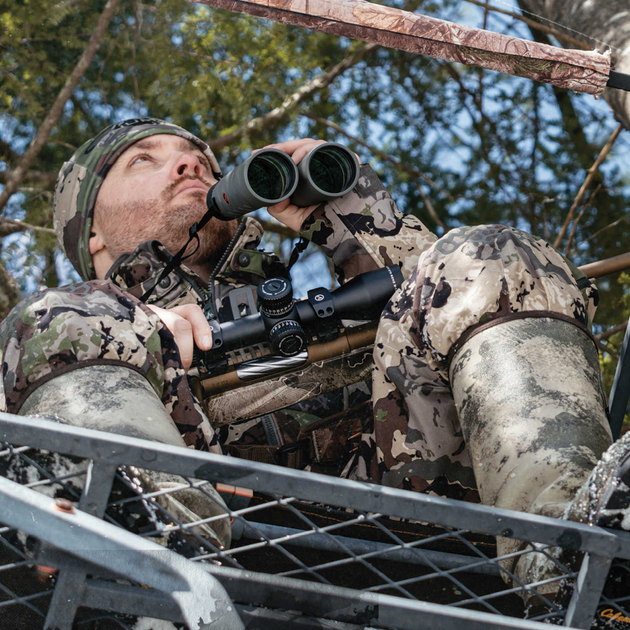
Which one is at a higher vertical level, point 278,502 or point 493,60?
point 493,60

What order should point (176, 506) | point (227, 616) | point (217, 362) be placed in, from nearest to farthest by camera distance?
point (227, 616) < point (176, 506) < point (217, 362)

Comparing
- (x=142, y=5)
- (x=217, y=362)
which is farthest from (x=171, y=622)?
(x=142, y=5)

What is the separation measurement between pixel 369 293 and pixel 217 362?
1.12 ft

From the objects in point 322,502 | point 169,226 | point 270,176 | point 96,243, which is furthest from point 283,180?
point 322,502

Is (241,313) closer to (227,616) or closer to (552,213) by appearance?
(227,616)

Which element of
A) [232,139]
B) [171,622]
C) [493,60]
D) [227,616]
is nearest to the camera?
[227,616]

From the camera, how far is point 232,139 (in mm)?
2945

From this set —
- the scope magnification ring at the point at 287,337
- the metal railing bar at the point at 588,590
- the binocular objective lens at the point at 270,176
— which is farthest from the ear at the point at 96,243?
the metal railing bar at the point at 588,590

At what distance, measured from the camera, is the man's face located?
7.33 ft

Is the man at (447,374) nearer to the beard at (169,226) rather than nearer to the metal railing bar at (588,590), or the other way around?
the metal railing bar at (588,590)

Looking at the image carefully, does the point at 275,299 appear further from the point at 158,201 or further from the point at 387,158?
the point at 387,158

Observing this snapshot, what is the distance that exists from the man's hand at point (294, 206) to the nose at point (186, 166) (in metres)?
0.48

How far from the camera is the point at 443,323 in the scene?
4.22 ft

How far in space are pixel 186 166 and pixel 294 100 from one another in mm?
747
